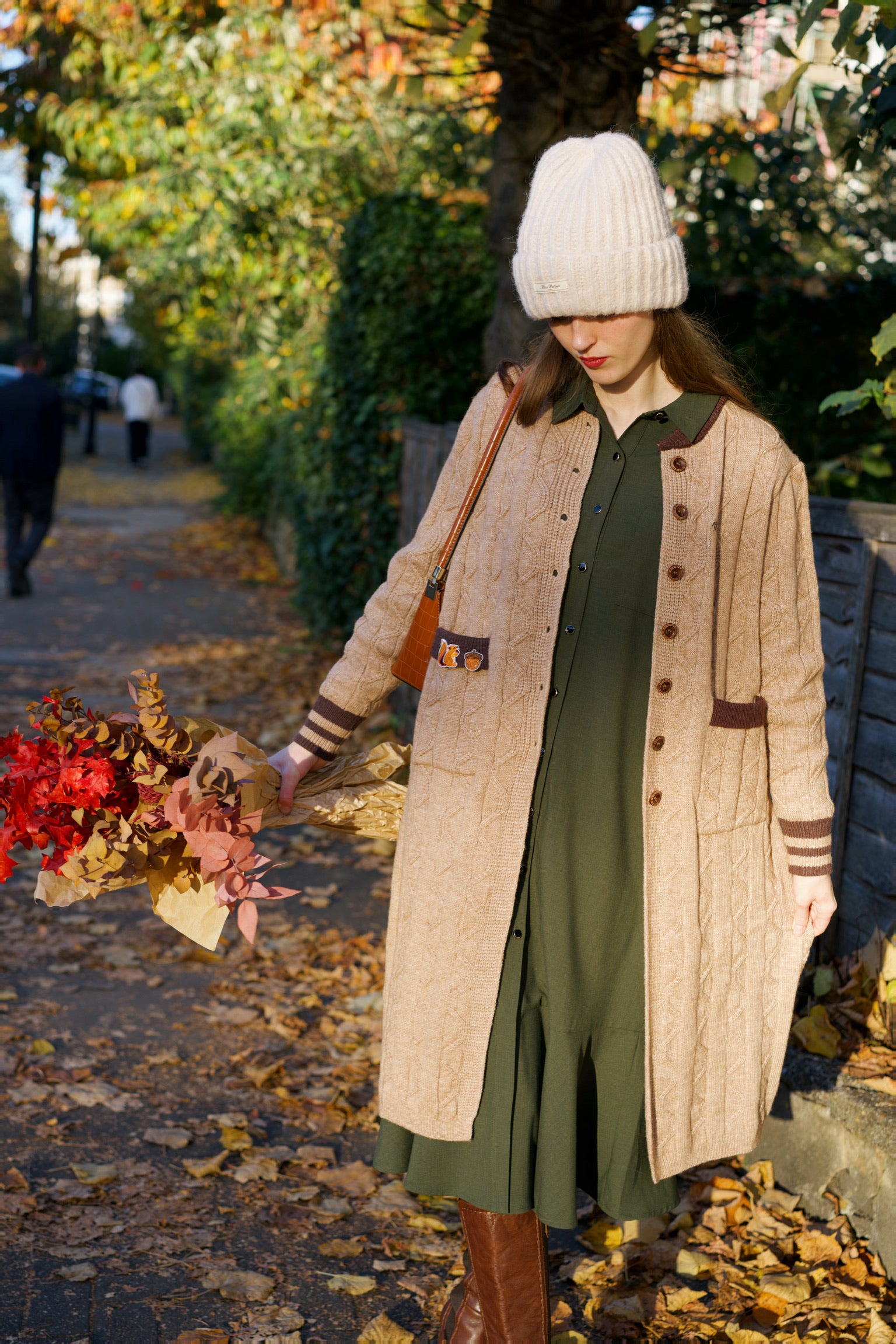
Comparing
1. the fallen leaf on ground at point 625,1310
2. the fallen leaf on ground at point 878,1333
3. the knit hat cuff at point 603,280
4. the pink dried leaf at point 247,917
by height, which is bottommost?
the fallen leaf on ground at point 625,1310

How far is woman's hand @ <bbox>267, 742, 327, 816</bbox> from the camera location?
7.91 ft

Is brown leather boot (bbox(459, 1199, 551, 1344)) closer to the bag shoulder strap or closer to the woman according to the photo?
the woman

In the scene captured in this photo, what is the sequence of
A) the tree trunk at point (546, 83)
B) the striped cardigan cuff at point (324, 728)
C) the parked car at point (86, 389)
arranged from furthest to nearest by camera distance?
the parked car at point (86, 389) → the tree trunk at point (546, 83) → the striped cardigan cuff at point (324, 728)

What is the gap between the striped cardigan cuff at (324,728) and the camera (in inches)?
97.4

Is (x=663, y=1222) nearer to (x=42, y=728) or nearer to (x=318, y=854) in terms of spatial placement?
(x=42, y=728)

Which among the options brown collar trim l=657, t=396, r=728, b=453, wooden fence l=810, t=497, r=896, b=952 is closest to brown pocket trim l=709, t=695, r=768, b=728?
brown collar trim l=657, t=396, r=728, b=453

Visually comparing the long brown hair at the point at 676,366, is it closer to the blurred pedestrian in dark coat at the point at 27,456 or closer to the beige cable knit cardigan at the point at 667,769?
the beige cable knit cardigan at the point at 667,769

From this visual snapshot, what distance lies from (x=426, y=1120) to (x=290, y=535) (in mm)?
10891

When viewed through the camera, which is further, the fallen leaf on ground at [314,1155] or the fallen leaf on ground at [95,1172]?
the fallen leaf on ground at [314,1155]

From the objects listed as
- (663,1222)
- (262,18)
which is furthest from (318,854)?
(262,18)

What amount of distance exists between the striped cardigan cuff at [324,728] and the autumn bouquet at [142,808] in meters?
0.18

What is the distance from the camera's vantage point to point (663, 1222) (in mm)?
3420

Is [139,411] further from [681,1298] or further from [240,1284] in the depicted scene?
[681,1298]

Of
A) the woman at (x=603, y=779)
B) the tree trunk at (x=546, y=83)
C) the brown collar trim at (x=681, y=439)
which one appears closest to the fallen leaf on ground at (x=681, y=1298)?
the woman at (x=603, y=779)
